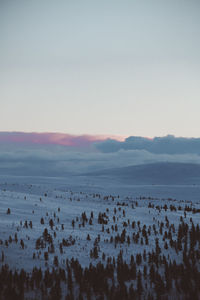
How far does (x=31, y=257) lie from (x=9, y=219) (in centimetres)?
454

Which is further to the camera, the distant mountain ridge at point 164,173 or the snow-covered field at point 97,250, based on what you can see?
the distant mountain ridge at point 164,173

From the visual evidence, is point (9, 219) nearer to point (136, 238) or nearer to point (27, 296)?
point (136, 238)

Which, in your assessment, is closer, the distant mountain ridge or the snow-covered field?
the snow-covered field

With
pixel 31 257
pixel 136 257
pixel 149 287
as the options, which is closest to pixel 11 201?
pixel 31 257

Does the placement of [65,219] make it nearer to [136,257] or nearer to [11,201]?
[11,201]

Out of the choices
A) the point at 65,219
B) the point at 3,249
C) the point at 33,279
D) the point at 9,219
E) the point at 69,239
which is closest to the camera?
the point at 33,279

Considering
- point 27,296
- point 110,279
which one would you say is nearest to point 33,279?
point 27,296

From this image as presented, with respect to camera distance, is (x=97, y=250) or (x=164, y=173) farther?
(x=164, y=173)

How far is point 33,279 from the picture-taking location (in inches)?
292

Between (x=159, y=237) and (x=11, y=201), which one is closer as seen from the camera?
(x=159, y=237)

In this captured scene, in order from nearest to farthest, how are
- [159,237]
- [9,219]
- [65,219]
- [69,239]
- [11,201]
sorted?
[69,239], [159,237], [9,219], [65,219], [11,201]

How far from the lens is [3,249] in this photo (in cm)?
969

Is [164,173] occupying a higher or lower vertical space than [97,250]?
higher

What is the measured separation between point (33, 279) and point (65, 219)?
24.2ft
